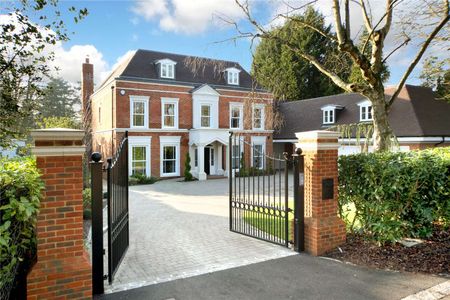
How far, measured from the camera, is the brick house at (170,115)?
1973cm

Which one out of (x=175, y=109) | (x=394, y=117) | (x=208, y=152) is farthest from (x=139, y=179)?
(x=394, y=117)

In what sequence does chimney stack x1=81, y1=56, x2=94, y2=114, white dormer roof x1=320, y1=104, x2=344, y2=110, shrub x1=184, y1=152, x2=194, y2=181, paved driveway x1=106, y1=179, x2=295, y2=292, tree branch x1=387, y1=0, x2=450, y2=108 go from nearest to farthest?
paved driveway x1=106, y1=179, x2=295, y2=292 < tree branch x1=387, y1=0, x2=450, y2=108 < shrub x1=184, y1=152, x2=194, y2=181 < white dormer roof x1=320, y1=104, x2=344, y2=110 < chimney stack x1=81, y1=56, x2=94, y2=114

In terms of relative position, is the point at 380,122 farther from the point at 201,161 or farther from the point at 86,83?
the point at 86,83

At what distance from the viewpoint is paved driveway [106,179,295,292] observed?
4.96 metres

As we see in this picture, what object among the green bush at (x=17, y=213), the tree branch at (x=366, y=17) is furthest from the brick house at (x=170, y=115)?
the green bush at (x=17, y=213)

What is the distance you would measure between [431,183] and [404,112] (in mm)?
15969

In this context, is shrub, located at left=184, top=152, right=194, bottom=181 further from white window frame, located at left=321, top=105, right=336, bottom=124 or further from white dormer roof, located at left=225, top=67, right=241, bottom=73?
white window frame, located at left=321, top=105, right=336, bottom=124

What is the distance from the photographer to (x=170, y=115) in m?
21.1

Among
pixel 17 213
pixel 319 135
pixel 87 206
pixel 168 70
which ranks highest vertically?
pixel 168 70

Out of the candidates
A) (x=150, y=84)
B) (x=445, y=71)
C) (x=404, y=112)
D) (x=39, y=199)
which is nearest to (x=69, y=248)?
(x=39, y=199)

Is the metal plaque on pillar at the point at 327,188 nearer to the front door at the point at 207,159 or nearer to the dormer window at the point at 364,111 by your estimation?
the dormer window at the point at 364,111

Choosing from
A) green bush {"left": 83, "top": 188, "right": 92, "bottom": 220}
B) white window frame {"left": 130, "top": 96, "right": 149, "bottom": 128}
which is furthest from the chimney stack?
green bush {"left": 83, "top": 188, "right": 92, "bottom": 220}

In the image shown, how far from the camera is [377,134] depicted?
7.57m

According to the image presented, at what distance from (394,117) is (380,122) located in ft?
45.8
